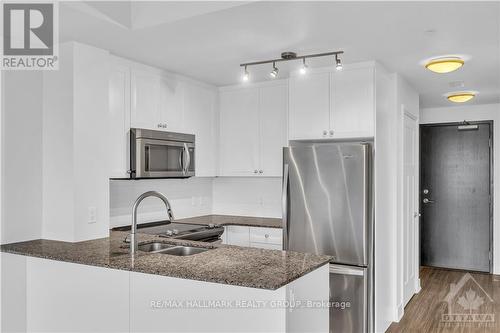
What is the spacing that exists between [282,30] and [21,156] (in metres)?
2.02

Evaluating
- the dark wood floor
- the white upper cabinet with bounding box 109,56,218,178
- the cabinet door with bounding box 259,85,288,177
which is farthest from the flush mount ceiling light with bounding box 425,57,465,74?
the dark wood floor

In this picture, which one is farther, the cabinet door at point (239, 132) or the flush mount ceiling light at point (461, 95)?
the flush mount ceiling light at point (461, 95)

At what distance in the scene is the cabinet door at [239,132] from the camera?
445 centimetres

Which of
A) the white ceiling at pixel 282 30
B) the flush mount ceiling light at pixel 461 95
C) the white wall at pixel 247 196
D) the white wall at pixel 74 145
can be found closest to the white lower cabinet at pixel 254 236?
the white wall at pixel 247 196

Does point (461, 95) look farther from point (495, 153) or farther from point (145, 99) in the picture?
point (145, 99)

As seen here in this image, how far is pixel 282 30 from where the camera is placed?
8.75ft

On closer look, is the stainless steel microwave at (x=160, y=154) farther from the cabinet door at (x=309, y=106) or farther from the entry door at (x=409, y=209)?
the entry door at (x=409, y=209)

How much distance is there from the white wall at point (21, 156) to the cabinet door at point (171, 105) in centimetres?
108

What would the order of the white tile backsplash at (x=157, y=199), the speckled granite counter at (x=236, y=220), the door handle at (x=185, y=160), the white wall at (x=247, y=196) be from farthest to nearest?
1. the white wall at (x=247, y=196)
2. the speckled granite counter at (x=236, y=220)
3. the door handle at (x=185, y=160)
4. the white tile backsplash at (x=157, y=199)

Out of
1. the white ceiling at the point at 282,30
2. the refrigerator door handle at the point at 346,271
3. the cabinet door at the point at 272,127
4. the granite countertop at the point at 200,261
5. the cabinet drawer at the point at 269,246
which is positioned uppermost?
the white ceiling at the point at 282,30

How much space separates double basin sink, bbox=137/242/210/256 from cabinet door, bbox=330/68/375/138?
1.67 m

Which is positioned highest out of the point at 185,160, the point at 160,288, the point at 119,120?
the point at 119,120

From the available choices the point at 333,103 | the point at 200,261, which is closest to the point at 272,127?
the point at 333,103

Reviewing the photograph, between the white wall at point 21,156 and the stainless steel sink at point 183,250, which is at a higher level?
the white wall at point 21,156
